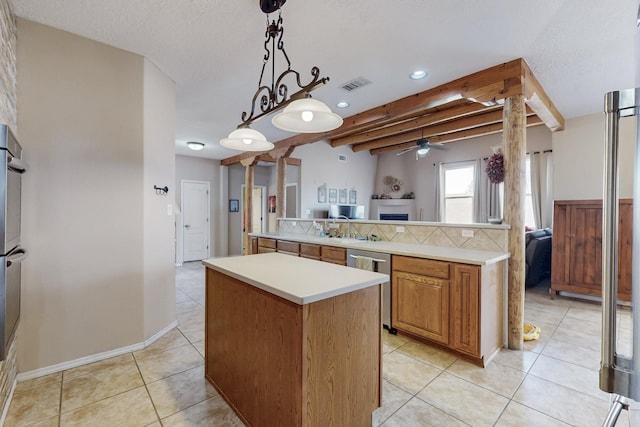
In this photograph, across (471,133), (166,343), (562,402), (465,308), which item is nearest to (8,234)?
(166,343)

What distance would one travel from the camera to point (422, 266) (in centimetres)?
255

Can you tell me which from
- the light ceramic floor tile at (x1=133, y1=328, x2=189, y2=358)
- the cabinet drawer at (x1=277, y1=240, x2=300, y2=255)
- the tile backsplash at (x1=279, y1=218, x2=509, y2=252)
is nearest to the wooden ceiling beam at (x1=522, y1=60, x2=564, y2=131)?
the tile backsplash at (x1=279, y1=218, x2=509, y2=252)

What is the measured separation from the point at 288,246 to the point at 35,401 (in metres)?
2.83

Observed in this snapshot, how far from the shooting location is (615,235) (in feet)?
2.52

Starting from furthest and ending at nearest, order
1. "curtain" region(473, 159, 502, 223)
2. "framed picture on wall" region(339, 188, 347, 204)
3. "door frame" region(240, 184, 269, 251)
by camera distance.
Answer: "door frame" region(240, 184, 269, 251) → "framed picture on wall" region(339, 188, 347, 204) → "curtain" region(473, 159, 502, 223)

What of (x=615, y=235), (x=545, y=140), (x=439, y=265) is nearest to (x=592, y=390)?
(x=439, y=265)

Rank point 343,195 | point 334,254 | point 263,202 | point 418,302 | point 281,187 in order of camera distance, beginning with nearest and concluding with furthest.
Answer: point 418,302, point 334,254, point 281,187, point 343,195, point 263,202

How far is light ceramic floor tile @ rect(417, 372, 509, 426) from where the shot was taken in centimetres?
176

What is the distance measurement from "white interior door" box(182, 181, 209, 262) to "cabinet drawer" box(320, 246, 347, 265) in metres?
4.49

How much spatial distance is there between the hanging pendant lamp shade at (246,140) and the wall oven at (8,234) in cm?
111

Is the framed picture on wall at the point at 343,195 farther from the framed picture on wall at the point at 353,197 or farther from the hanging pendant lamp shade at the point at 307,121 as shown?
the hanging pendant lamp shade at the point at 307,121

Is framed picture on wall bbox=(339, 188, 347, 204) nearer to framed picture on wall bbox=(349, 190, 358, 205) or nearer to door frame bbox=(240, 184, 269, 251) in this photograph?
framed picture on wall bbox=(349, 190, 358, 205)

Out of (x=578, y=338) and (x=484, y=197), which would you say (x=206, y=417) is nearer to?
(x=578, y=338)

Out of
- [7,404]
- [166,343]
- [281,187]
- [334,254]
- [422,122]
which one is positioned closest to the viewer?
[7,404]
